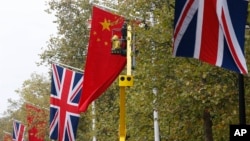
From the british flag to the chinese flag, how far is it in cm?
723

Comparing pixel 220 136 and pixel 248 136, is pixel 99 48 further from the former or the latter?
pixel 248 136

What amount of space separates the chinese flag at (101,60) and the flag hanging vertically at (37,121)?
2792 cm

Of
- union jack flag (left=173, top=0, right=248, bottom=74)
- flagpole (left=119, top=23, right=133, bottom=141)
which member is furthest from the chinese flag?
union jack flag (left=173, top=0, right=248, bottom=74)

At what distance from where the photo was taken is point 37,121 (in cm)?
5194

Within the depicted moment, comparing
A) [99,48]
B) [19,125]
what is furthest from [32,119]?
[99,48]

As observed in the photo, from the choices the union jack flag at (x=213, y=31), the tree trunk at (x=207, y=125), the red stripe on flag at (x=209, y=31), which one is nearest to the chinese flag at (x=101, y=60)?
the tree trunk at (x=207, y=125)

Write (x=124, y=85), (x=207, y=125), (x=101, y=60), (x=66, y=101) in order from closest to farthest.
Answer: (x=124, y=85), (x=207, y=125), (x=101, y=60), (x=66, y=101)

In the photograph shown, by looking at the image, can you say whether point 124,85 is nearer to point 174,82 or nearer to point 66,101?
point 174,82

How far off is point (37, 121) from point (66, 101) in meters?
20.3

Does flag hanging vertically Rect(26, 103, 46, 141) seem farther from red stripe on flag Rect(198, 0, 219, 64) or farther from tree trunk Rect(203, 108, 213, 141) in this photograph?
red stripe on flag Rect(198, 0, 219, 64)

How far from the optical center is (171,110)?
22375 millimetres

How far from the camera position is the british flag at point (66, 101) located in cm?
3145

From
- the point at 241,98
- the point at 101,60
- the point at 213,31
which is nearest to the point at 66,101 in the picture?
the point at 101,60

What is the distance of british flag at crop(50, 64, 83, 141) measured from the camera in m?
31.5
